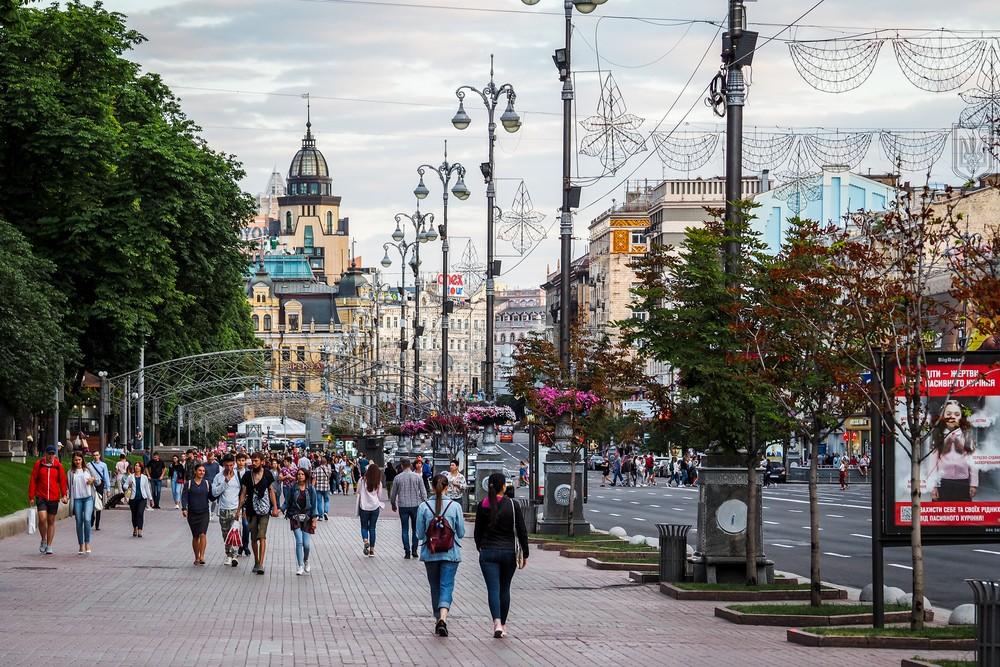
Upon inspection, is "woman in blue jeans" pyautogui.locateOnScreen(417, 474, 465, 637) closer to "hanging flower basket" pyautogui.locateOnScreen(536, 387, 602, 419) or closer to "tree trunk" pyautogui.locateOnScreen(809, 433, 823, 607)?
"tree trunk" pyautogui.locateOnScreen(809, 433, 823, 607)

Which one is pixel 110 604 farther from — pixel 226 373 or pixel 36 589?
pixel 226 373

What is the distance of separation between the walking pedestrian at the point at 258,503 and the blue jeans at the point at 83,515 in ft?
10.8

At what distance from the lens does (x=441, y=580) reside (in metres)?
17.1

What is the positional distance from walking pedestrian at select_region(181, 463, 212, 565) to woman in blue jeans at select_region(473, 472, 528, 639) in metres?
10.8

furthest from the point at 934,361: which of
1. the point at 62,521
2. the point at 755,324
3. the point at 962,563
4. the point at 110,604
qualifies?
the point at 62,521

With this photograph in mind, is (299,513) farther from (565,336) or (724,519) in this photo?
(565,336)

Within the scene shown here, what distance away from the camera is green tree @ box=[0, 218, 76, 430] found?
139 ft

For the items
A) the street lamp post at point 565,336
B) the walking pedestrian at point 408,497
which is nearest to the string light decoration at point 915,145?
the street lamp post at point 565,336

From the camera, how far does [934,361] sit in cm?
1750

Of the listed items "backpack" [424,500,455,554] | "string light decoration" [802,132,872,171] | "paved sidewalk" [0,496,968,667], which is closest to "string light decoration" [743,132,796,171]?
"string light decoration" [802,132,872,171]

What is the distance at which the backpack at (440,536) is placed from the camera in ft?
55.6

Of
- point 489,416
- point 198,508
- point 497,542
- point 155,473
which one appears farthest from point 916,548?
point 155,473

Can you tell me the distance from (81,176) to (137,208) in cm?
168

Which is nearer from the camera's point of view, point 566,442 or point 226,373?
point 566,442
